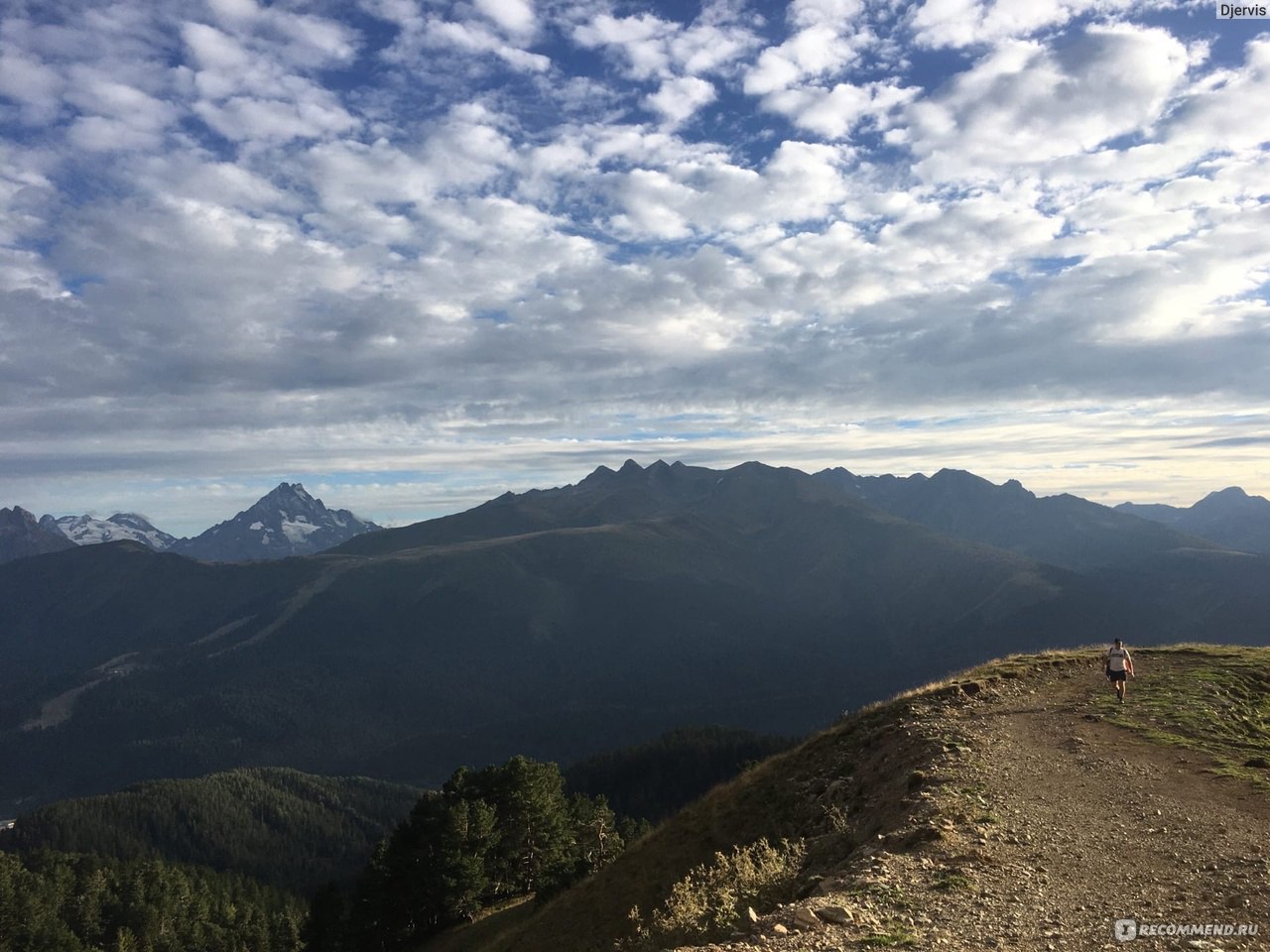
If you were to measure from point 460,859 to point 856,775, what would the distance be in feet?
121

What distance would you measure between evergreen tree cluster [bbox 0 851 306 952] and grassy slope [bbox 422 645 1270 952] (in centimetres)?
11340

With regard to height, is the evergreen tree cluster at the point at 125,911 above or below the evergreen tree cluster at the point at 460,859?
below

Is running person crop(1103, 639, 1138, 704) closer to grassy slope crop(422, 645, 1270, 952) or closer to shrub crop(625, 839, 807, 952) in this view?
grassy slope crop(422, 645, 1270, 952)

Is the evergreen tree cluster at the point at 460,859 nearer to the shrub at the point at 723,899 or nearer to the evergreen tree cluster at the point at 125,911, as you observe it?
the shrub at the point at 723,899

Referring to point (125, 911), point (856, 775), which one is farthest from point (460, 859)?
point (125, 911)

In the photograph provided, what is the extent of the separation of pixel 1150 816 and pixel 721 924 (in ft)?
40.3

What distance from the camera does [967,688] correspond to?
32.2m

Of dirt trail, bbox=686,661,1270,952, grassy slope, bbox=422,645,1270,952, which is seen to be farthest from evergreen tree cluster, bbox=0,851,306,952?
dirt trail, bbox=686,661,1270,952

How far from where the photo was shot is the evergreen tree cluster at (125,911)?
412 ft

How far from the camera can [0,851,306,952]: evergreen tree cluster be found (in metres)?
125

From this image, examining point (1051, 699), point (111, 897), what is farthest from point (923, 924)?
point (111, 897)

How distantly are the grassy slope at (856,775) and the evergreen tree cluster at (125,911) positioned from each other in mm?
113395

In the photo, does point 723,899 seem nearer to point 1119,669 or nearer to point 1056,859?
point 1056,859

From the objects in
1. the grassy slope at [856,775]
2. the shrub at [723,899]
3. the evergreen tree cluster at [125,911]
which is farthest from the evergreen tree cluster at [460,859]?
the evergreen tree cluster at [125,911]
